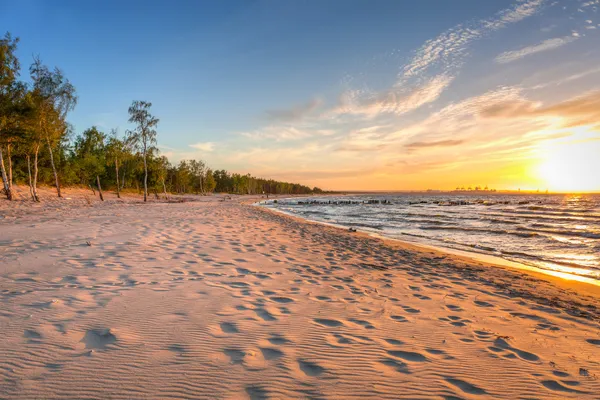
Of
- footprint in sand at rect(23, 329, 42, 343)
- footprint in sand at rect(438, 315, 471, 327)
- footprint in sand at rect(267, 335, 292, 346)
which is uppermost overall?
footprint in sand at rect(23, 329, 42, 343)

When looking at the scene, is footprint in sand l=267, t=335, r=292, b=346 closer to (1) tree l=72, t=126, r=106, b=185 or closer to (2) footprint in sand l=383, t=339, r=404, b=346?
(2) footprint in sand l=383, t=339, r=404, b=346

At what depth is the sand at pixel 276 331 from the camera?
288cm

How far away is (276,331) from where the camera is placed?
4.05 m

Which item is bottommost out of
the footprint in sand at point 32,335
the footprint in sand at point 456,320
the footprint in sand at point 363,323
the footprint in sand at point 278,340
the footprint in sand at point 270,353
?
the footprint in sand at point 456,320

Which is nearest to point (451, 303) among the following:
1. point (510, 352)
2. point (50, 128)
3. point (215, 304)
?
point (510, 352)

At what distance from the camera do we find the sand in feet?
9.44

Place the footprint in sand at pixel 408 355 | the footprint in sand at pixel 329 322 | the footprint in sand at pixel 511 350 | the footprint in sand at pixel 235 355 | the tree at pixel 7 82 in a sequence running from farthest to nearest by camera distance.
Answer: the tree at pixel 7 82 < the footprint in sand at pixel 329 322 < the footprint in sand at pixel 511 350 < the footprint in sand at pixel 408 355 < the footprint in sand at pixel 235 355

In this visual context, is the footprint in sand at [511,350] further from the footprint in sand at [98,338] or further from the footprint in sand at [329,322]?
the footprint in sand at [98,338]

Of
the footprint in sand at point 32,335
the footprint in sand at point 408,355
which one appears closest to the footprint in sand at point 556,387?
the footprint in sand at point 408,355

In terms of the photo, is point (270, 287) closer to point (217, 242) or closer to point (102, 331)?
point (102, 331)

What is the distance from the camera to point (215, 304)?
193 inches

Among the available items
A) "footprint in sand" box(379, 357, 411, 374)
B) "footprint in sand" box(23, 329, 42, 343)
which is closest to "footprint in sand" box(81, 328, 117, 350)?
"footprint in sand" box(23, 329, 42, 343)

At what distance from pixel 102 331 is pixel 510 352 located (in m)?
5.29

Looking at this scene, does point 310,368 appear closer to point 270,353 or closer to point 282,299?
point 270,353
